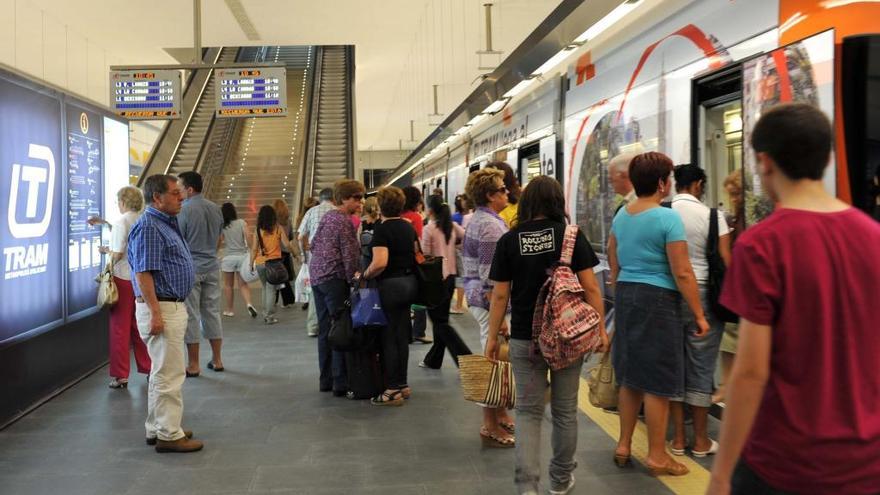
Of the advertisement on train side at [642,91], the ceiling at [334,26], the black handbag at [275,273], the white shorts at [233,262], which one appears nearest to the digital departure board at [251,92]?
the ceiling at [334,26]

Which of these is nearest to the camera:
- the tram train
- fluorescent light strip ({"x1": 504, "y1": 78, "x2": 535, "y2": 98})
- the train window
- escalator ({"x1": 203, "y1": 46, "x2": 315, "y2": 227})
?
the tram train

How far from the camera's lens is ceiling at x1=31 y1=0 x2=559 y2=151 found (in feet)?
36.6

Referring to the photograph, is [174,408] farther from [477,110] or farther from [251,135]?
[251,135]

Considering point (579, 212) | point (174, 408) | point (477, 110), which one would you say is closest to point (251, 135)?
point (477, 110)

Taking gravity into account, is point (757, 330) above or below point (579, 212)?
below

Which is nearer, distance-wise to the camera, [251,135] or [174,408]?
[174,408]

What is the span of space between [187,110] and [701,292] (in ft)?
54.5

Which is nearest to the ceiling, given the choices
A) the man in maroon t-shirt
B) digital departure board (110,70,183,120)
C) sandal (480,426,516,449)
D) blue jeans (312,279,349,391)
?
digital departure board (110,70,183,120)

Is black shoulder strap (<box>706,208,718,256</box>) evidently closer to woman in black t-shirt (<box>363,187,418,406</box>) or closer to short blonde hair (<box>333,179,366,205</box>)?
woman in black t-shirt (<box>363,187,418,406</box>)

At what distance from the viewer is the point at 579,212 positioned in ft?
19.6

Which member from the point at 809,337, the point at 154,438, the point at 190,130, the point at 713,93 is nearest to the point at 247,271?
the point at 154,438

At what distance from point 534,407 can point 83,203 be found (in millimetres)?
4359

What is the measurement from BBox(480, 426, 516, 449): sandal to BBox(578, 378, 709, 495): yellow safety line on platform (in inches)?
20.6

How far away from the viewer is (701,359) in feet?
12.1
